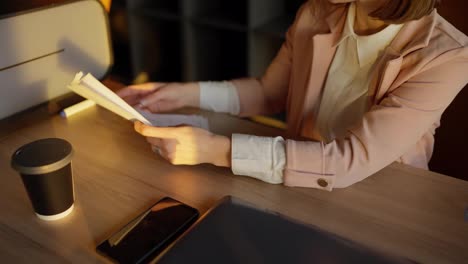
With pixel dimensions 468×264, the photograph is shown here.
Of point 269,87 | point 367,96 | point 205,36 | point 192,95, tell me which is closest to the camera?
point 367,96

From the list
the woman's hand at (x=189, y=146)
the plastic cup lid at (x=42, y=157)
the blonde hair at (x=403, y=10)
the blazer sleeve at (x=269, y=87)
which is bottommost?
the blazer sleeve at (x=269, y=87)

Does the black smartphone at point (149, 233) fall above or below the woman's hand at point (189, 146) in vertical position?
below

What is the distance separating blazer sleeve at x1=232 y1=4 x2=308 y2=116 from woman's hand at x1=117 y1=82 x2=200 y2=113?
0.46ft

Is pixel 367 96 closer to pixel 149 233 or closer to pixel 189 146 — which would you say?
pixel 189 146

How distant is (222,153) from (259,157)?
2.8 inches

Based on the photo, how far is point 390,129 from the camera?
2.93ft

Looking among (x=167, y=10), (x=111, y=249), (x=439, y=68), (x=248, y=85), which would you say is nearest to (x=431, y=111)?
(x=439, y=68)

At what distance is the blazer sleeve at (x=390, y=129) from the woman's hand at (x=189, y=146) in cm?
12

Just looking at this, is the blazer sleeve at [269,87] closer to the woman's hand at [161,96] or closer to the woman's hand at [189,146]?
the woman's hand at [161,96]

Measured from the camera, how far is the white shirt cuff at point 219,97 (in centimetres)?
119

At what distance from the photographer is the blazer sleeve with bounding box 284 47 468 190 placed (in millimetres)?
869

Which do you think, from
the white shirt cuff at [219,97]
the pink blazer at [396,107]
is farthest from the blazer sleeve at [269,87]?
the pink blazer at [396,107]

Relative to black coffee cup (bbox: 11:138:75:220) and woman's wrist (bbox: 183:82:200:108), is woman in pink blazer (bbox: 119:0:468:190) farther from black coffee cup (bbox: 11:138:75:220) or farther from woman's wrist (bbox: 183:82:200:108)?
black coffee cup (bbox: 11:138:75:220)

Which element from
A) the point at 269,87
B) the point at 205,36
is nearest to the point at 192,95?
the point at 269,87
